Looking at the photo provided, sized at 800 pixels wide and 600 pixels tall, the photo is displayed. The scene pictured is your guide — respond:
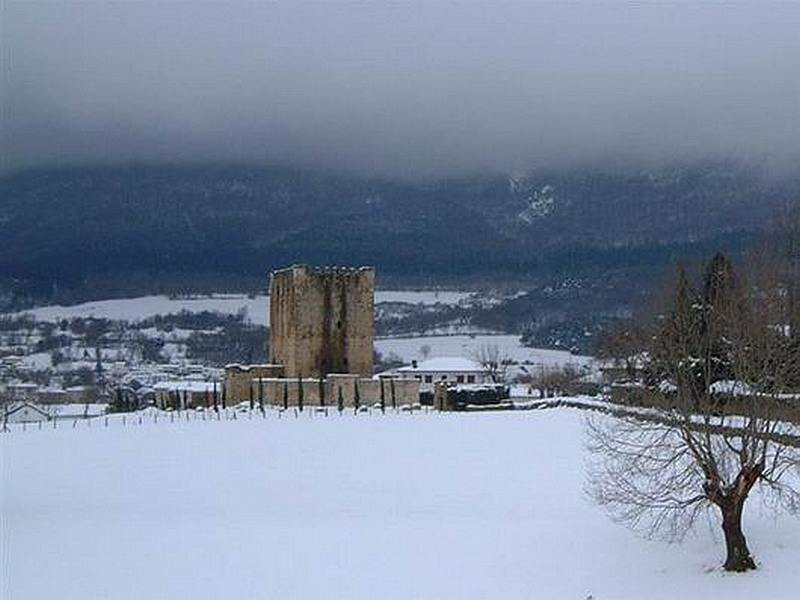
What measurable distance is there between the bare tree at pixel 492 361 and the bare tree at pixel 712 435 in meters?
67.6

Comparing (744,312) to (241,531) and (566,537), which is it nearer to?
(566,537)

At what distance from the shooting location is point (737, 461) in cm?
2239

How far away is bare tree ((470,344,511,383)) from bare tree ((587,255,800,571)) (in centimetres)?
6759

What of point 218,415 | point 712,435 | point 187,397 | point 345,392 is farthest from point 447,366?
point 712,435

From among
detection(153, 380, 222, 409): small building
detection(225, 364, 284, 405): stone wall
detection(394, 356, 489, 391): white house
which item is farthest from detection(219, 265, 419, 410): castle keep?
detection(394, 356, 489, 391): white house

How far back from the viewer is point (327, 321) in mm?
67312

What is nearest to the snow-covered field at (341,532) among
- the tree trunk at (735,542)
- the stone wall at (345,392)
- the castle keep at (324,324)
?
the tree trunk at (735,542)

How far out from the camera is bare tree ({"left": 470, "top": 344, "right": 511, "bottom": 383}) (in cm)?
9912

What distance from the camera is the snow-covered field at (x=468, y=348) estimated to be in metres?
145

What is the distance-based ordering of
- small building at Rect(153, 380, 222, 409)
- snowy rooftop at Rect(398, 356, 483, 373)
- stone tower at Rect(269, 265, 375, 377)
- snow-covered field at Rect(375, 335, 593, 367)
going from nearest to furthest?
small building at Rect(153, 380, 222, 409), stone tower at Rect(269, 265, 375, 377), snowy rooftop at Rect(398, 356, 483, 373), snow-covered field at Rect(375, 335, 593, 367)

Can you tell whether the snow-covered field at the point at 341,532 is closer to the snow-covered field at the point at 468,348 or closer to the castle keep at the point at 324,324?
the castle keep at the point at 324,324

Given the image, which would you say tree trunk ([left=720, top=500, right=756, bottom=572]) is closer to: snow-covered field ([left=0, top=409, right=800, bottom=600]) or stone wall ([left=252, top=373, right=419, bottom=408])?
snow-covered field ([left=0, top=409, right=800, bottom=600])

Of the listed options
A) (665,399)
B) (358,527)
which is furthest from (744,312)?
(358,527)

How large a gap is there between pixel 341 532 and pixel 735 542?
8278 millimetres
